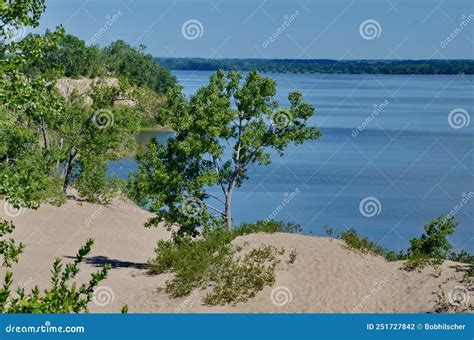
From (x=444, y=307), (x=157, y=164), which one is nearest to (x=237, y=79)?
(x=157, y=164)

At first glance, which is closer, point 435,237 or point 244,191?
point 435,237

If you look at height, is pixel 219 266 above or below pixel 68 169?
below

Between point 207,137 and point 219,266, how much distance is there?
4938 millimetres

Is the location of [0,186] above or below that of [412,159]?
below

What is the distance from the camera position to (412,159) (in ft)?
201

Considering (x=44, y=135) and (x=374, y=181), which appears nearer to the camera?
(x=44, y=135)

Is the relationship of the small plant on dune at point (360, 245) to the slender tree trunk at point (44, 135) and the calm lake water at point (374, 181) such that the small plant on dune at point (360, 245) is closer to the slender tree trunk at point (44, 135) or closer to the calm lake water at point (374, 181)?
the calm lake water at point (374, 181)

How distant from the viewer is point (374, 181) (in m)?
53.2

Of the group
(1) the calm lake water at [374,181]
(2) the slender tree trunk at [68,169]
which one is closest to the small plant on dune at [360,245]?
(1) the calm lake water at [374,181]

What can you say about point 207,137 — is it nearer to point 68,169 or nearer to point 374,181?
point 68,169

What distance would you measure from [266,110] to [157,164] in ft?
13.2

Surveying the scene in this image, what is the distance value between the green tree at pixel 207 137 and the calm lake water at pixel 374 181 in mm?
3404

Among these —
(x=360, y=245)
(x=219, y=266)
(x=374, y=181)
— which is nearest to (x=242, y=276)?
(x=219, y=266)

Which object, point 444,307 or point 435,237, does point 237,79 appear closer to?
point 435,237
